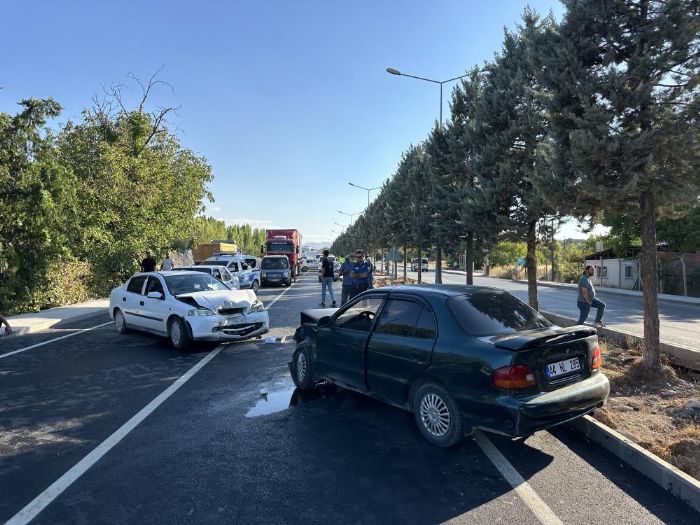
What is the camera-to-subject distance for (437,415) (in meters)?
4.71

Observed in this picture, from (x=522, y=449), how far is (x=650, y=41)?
19.0 feet

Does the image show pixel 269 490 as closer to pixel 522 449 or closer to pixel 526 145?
pixel 522 449

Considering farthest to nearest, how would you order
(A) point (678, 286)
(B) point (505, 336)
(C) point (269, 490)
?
(A) point (678, 286), (B) point (505, 336), (C) point (269, 490)

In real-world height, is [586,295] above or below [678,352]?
above

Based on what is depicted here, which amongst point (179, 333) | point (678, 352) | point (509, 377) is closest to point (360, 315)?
point (509, 377)

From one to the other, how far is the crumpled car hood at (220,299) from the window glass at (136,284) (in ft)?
5.88

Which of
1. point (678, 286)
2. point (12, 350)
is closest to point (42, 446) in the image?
point (12, 350)

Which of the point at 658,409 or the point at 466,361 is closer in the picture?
the point at 466,361

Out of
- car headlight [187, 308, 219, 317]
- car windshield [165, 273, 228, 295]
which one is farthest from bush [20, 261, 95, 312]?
car headlight [187, 308, 219, 317]

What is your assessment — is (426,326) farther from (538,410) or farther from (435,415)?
(538,410)

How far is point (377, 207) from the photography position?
140 feet

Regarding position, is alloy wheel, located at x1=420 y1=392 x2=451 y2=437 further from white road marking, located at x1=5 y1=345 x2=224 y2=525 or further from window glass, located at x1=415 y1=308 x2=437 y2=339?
white road marking, located at x1=5 y1=345 x2=224 y2=525

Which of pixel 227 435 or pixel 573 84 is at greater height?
pixel 573 84

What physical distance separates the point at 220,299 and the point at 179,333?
101 cm
